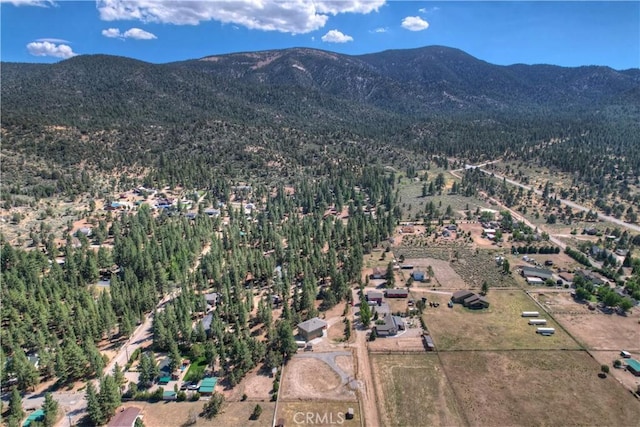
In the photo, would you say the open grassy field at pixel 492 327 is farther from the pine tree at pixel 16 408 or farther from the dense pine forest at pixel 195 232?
the pine tree at pixel 16 408

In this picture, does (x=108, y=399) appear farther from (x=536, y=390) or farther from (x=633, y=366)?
(x=633, y=366)

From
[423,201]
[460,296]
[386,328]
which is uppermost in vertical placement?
[423,201]

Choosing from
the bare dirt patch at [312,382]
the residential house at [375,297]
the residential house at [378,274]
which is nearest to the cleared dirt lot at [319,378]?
the bare dirt patch at [312,382]

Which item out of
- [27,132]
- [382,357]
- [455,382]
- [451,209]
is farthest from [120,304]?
[27,132]

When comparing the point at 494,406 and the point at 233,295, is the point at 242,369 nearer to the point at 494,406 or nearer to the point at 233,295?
the point at 233,295

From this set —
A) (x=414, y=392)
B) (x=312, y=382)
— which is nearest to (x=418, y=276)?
(x=414, y=392)

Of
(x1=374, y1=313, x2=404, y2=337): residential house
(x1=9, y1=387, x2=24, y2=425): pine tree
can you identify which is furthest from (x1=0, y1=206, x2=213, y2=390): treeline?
(x1=374, y1=313, x2=404, y2=337): residential house

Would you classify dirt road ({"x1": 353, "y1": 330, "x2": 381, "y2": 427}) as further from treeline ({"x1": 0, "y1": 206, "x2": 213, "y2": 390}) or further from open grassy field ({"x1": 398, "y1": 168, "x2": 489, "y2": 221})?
open grassy field ({"x1": 398, "y1": 168, "x2": 489, "y2": 221})
